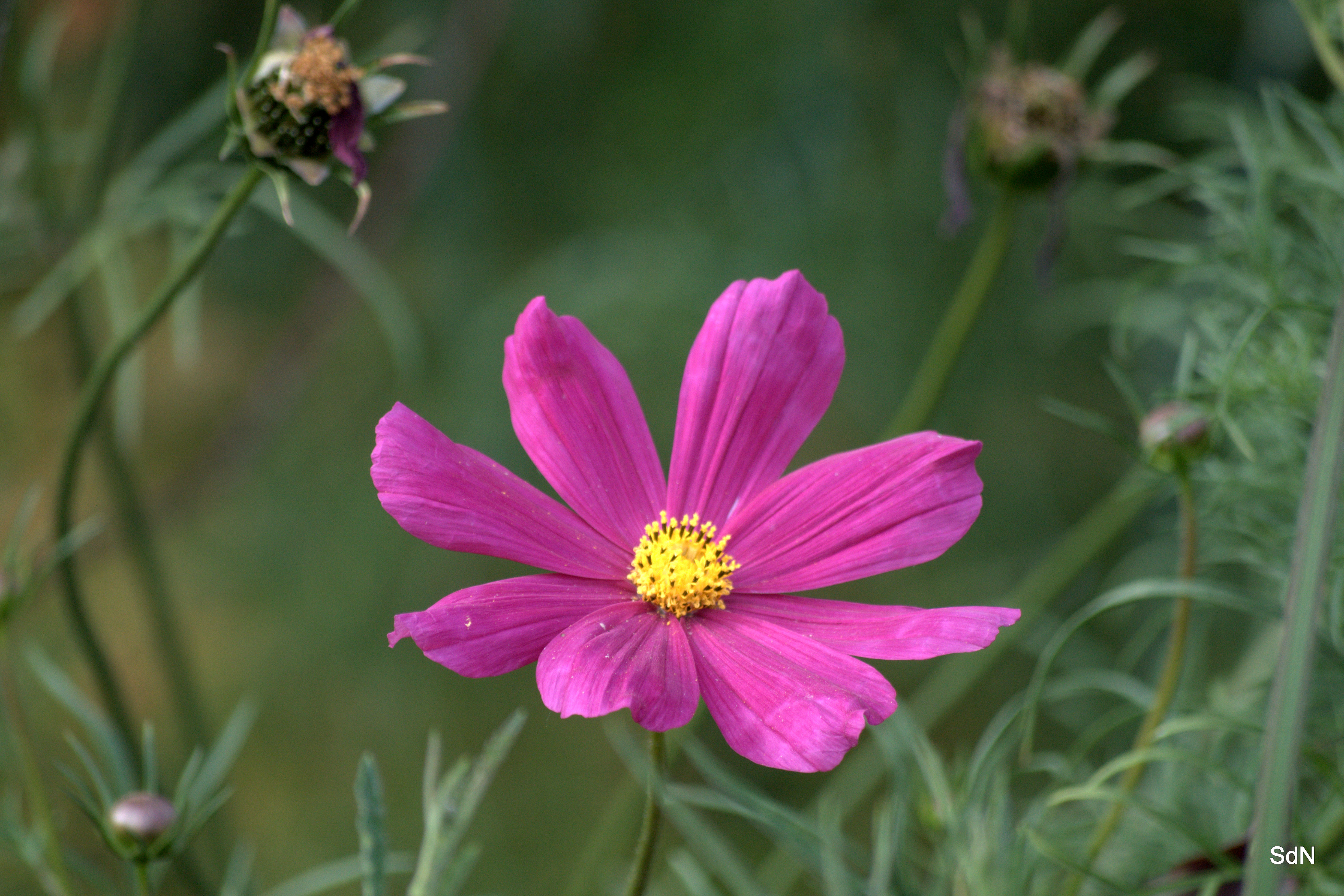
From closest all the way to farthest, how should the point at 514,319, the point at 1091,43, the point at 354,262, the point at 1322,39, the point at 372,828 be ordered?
the point at 372,828
the point at 1322,39
the point at 354,262
the point at 1091,43
the point at 514,319

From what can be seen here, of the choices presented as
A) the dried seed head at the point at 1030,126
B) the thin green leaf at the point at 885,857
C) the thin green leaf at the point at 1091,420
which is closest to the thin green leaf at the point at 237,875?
the thin green leaf at the point at 885,857

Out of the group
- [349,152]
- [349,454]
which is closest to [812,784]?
[349,454]

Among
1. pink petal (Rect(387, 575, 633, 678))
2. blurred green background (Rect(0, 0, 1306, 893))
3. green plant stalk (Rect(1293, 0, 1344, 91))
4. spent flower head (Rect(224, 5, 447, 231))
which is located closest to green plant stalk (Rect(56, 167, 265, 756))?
spent flower head (Rect(224, 5, 447, 231))

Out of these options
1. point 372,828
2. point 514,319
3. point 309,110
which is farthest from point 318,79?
point 514,319

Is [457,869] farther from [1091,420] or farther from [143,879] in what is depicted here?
[1091,420]

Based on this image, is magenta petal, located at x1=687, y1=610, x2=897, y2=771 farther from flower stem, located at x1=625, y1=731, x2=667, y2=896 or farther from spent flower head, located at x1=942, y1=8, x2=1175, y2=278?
spent flower head, located at x1=942, y1=8, x2=1175, y2=278

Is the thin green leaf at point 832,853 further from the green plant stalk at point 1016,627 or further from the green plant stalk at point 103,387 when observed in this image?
the green plant stalk at point 103,387

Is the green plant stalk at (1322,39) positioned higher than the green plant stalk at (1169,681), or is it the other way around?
the green plant stalk at (1322,39)
